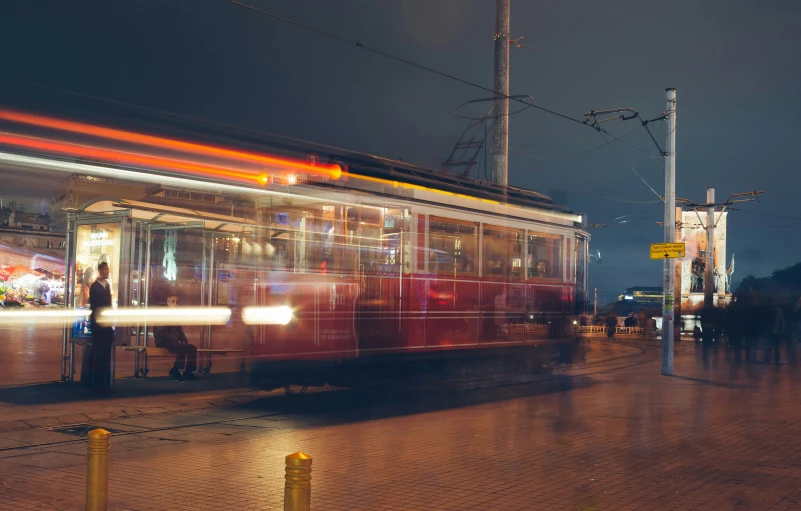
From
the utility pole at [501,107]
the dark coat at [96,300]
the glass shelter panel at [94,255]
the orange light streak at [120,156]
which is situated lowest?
the dark coat at [96,300]

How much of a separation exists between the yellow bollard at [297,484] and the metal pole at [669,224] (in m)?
15.7

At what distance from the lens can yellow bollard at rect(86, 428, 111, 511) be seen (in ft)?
17.5

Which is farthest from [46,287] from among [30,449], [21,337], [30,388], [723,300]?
[723,300]

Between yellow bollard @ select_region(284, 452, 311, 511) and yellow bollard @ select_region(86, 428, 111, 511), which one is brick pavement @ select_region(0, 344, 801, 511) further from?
yellow bollard @ select_region(284, 452, 311, 511)

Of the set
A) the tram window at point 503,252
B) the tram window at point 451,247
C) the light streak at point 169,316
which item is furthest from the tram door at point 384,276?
Result: the light streak at point 169,316

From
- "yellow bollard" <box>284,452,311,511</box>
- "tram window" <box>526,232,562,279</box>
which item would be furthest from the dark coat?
"yellow bollard" <box>284,452,311,511</box>

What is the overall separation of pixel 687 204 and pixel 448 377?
78.4 feet

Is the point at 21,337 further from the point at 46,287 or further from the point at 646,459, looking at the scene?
the point at 646,459

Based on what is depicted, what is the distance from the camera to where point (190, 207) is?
45.3ft

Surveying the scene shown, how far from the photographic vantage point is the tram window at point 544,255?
56.9 ft

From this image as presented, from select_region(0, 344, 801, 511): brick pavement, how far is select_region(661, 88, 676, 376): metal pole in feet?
15.5

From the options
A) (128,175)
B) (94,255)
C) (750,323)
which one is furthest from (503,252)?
(750,323)

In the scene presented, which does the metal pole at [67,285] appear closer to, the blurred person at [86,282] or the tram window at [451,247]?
the blurred person at [86,282]

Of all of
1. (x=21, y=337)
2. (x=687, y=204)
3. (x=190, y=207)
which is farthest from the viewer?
(x=687, y=204)
